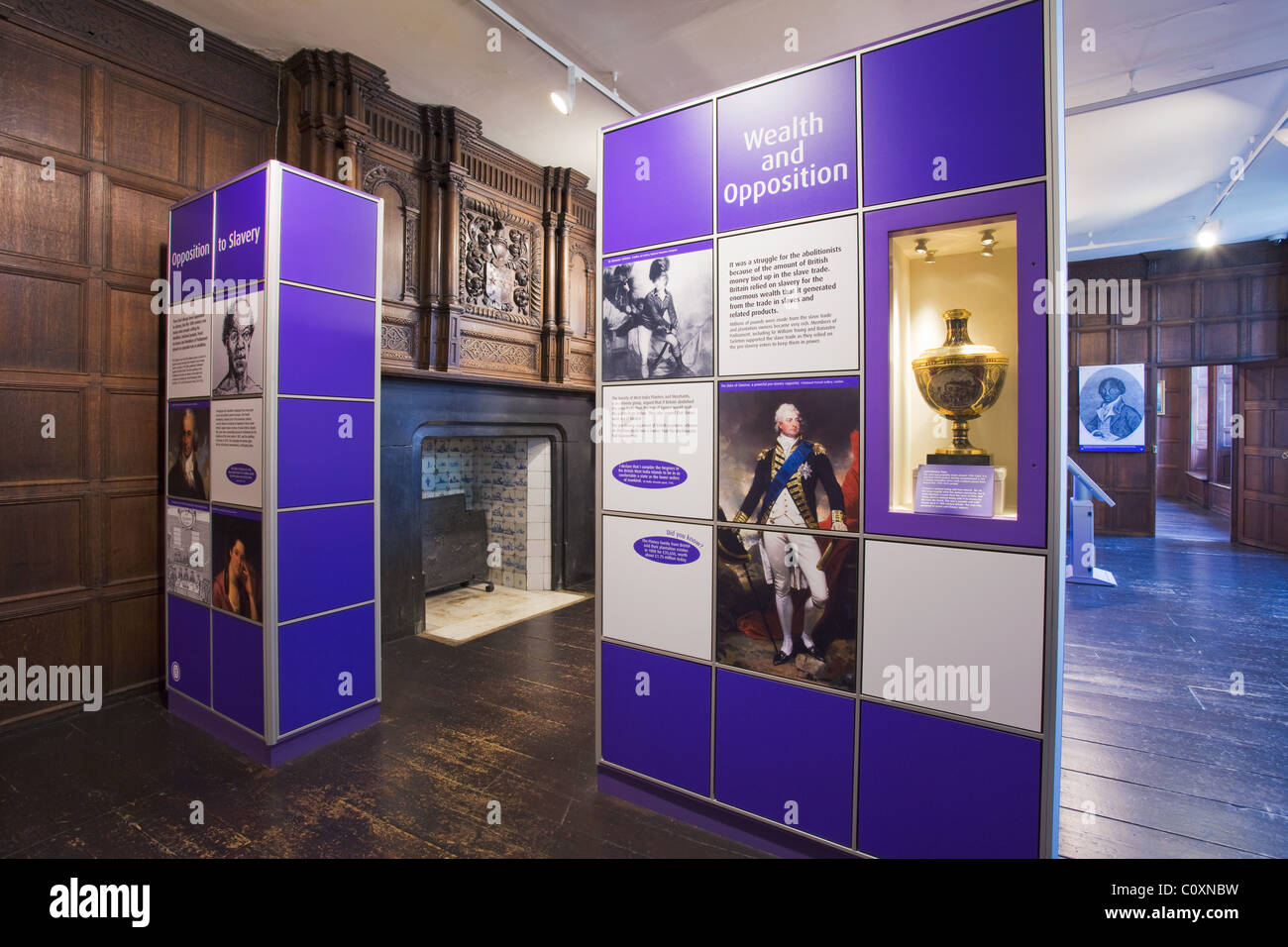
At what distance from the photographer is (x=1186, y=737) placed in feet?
10.4

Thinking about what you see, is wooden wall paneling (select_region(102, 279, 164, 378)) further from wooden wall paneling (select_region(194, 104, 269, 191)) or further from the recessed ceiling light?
the recessed ceiling light

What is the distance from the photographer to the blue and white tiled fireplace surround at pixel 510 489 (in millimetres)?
6074

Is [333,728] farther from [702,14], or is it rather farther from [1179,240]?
[1179,240]

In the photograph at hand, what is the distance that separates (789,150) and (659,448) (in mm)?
1131

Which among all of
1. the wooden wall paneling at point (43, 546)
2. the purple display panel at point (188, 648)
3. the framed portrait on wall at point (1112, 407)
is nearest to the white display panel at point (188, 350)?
the wooden wall paneling at point (43, 546)

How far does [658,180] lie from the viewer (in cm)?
253

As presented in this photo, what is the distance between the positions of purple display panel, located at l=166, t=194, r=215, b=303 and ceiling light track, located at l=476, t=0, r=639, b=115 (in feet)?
5.68

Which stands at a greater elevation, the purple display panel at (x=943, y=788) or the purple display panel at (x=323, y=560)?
the purple display panel at (x=323, y=560)

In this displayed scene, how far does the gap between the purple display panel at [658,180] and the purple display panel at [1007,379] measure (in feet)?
2.21

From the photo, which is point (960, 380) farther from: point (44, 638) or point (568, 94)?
point (44, 638)

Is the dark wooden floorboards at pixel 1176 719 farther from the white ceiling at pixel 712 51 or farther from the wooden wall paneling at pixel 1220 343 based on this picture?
the white ceiling at pixel 712 51

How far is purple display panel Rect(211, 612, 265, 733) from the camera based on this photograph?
2916 mm

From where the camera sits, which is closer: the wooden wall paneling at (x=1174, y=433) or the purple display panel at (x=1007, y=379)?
the purple display panel at (x=1007, y=379)

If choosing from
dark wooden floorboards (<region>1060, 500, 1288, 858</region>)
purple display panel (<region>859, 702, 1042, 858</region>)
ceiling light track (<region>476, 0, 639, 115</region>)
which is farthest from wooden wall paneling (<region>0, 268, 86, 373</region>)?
dark wooden floorboards (<region>1060, 500, 1288, 858</region>)
